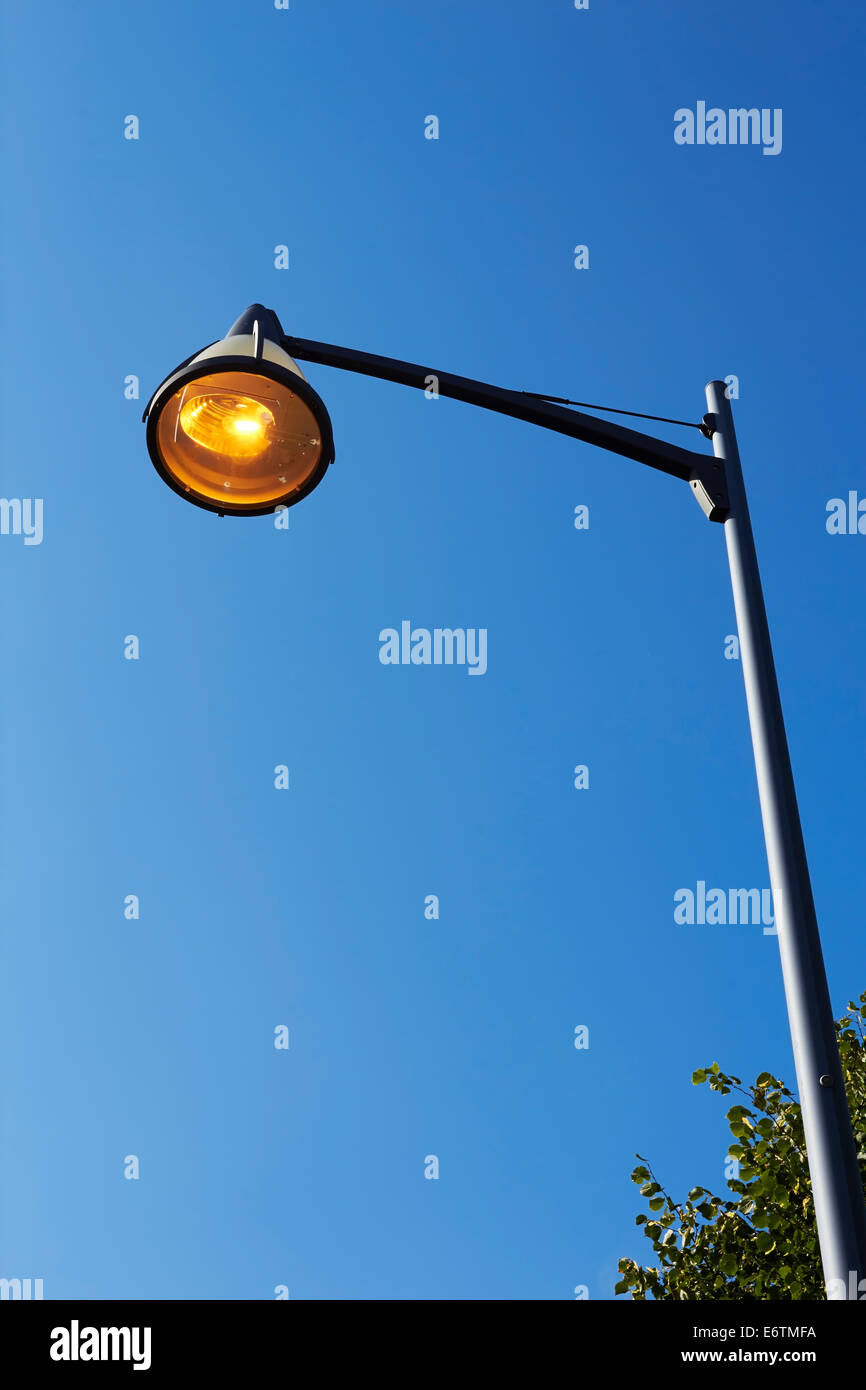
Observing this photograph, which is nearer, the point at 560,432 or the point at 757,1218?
the point at 560,432

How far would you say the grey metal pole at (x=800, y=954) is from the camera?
2502 mm

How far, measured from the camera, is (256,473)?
4.24 m

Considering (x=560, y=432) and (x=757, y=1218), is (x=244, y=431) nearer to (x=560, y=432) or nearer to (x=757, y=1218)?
(x=560, y=432)

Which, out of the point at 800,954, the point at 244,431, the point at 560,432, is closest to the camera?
the point at 800,954

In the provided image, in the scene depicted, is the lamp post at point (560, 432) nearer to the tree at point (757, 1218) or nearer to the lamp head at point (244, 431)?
the lamp head at point (244, 431)

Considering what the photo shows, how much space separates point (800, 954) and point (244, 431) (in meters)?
2.87

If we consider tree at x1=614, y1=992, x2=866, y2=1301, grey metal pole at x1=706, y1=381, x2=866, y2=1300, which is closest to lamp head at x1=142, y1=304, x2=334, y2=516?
grey metal pole at x1=706, y1=381, x2=866, y2=1300

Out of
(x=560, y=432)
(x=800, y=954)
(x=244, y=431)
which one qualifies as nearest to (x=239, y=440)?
(x=244, y=431)

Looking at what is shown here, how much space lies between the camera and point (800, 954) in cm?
285

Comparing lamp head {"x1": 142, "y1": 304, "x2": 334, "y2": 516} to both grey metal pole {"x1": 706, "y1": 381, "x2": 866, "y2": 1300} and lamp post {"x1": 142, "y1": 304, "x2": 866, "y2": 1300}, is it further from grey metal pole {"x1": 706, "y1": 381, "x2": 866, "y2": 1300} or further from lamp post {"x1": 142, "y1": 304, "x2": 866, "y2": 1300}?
grey metal pole {"x1": 706, "y1": 381, "x2": 866, "y2": 1300}

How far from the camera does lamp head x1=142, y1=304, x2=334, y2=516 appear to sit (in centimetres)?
397
